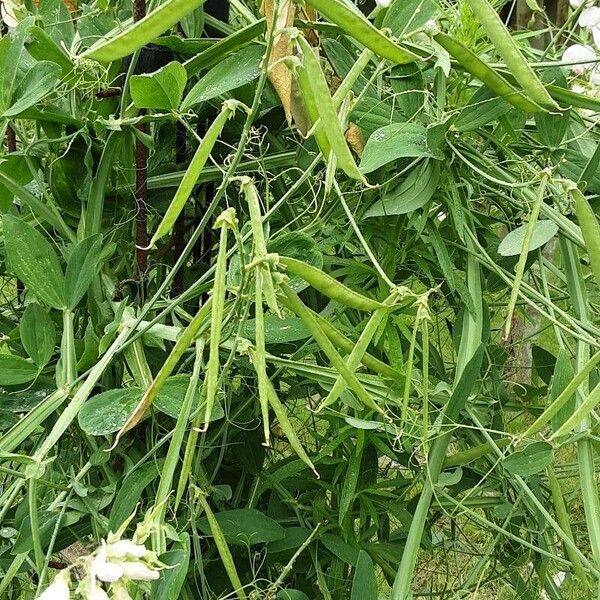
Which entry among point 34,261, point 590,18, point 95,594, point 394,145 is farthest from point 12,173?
point 590,18

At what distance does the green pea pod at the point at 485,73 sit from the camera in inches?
22.4

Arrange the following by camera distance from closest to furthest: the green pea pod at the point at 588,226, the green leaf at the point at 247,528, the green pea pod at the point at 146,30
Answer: the green pea pod at the point at 146,30
the green pea pod at the point at 588,226
the green leaf at the point at 247,528

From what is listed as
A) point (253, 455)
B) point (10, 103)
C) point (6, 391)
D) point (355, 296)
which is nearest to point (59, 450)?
point (6, 391)

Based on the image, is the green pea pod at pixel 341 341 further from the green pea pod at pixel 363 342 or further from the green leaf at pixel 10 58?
the green leaf at pixel 10 58

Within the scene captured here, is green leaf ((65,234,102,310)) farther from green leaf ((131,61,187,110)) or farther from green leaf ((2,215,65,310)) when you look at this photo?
green leaf ((131,61,187,110))

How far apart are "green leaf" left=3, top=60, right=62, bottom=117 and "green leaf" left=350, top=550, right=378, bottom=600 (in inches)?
16.2

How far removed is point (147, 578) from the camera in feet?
1.51

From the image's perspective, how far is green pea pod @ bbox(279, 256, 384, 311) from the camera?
470 mm

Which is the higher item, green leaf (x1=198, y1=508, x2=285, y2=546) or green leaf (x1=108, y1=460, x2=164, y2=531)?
green leaf (x1=108, y1=460, x2=164, y2=531)

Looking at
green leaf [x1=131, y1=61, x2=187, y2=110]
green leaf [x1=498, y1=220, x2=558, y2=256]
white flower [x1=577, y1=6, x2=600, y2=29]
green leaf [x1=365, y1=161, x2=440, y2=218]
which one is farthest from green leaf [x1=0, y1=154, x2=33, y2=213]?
white flower [x1=577, y1=6, x2=600, y2=29]

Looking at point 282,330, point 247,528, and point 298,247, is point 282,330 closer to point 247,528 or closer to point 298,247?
point 298,247

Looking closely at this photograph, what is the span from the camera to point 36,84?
0.68 metres

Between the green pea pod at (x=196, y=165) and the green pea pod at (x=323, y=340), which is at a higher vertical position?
the green pea pod at (x=196, y=165)

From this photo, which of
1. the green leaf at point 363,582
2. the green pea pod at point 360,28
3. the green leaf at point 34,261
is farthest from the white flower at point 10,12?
the green leaf at point 363,582
